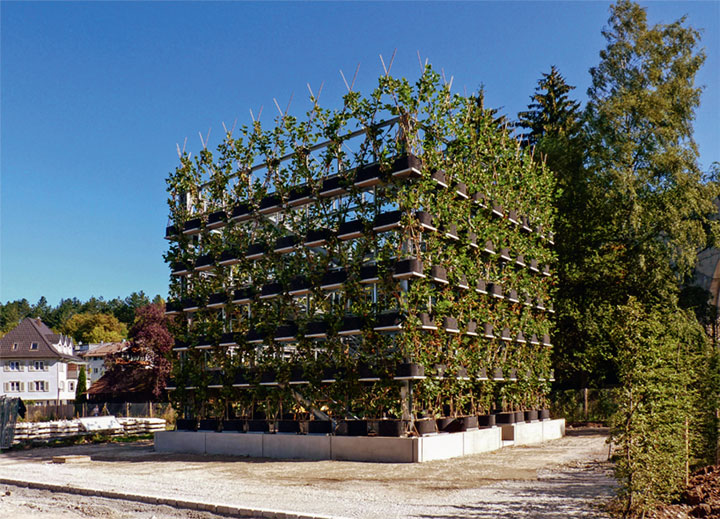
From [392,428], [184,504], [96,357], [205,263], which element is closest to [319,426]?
[392,428]

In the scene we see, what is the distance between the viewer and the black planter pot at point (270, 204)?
95.1ft

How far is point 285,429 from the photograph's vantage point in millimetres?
27016

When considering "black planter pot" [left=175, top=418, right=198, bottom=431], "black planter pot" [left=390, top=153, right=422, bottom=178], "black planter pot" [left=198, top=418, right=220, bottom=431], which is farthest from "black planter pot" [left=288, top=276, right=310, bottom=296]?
"black planter pot" [left=175, top=418, right=198, bottom=431]

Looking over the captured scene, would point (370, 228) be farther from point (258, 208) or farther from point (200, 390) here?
point (200, 390)

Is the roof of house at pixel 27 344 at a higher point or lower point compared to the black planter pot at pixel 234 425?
higher

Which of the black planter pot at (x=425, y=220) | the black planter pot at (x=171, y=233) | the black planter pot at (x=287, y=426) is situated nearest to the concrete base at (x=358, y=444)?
the black planter pot at (x=287, y=426)

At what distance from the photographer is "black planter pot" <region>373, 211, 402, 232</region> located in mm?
24328

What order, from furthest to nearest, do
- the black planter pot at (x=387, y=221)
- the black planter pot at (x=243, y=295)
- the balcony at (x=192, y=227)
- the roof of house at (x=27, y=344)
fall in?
the roof of house at (x=27, y=344) < the balcony at (x=192, y=227) < the black planter pot at (x=243, y=295) < the black planter pot at (x=387, y=221)

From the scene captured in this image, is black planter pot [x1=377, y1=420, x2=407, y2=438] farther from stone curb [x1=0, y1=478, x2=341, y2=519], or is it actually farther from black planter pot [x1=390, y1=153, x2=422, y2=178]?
stone curb [x1=0, y1=478, x2=341, y2=519]

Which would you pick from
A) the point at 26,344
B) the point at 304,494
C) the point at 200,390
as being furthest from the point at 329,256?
the point at 26,344

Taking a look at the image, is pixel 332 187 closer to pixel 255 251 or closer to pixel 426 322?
pixel 255 251

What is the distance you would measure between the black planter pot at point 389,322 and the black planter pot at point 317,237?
13.1ft

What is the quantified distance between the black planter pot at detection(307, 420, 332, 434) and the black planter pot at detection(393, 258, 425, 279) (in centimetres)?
600

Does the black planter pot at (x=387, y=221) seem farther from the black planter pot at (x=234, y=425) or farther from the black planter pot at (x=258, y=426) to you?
the black planter pot at (x=234, y=425)
